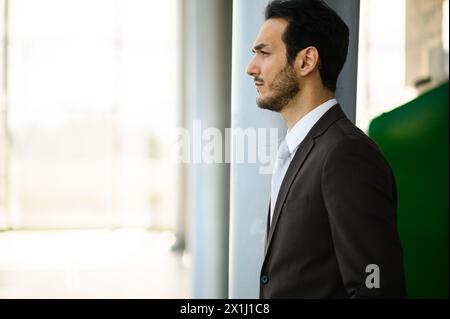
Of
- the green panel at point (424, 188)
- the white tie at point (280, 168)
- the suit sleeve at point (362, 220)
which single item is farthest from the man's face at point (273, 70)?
the green panel at point (424, 188)

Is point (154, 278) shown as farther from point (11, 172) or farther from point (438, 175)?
point (11, 172)

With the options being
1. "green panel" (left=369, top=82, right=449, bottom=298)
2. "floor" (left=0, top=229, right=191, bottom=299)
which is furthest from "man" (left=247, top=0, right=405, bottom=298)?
"floor" (left=0, top=229, right=191, bottom=299)

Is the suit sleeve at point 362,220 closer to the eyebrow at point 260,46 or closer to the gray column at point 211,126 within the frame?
the eyebrow at point 260,46

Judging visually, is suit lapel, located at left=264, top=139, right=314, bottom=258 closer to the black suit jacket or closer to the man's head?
the black suit jacket

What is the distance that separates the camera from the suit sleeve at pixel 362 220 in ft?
3.68

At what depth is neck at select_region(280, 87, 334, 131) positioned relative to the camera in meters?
1.44

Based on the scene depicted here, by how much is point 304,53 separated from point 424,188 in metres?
1.76

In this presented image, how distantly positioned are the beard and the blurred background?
0.55 meters

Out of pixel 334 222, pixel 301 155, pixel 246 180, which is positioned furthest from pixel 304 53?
pixel 246 180

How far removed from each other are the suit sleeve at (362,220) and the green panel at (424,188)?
1838 millimetres

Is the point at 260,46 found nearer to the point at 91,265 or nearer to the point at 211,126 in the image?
the point at 211,126
